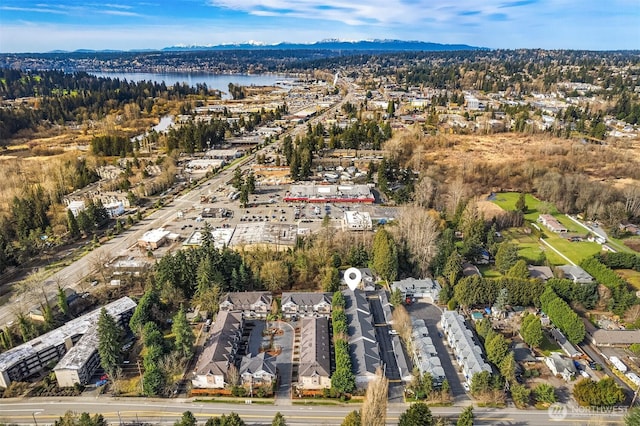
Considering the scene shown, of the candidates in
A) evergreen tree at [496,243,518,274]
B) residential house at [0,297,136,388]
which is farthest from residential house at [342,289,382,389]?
residential house at [0,297,136,388]

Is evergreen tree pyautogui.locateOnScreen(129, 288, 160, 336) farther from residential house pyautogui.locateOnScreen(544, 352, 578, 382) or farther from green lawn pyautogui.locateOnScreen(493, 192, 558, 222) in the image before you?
green lawn pyautogui.locateOnScreen(493, 192, 558, 222)

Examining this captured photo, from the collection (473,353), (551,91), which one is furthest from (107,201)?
(551,91)

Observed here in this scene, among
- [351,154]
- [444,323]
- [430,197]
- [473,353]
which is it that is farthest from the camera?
[351,154]

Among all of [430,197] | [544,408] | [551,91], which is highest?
[551,91]

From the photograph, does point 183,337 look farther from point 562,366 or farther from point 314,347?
Answer: point 562,366

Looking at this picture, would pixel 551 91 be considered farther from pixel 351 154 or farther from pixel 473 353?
pixel 473 353

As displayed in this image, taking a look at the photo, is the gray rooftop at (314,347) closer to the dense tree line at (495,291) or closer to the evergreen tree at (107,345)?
the dense tree line at (495,291)

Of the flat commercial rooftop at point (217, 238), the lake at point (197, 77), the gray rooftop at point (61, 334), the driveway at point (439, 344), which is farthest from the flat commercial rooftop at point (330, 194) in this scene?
the lake at point (197, 77)
